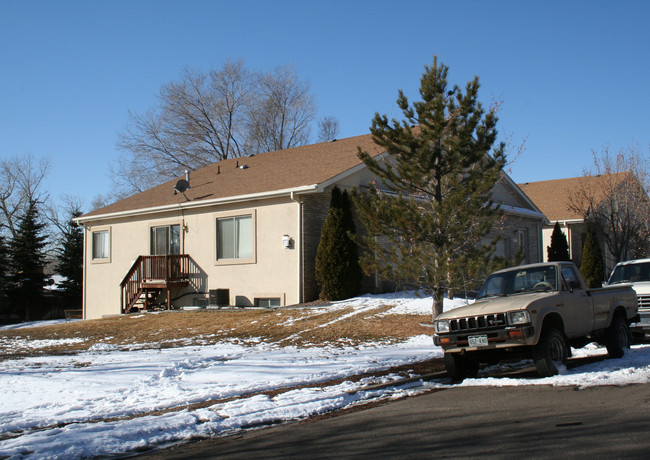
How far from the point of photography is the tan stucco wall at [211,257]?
818 inches

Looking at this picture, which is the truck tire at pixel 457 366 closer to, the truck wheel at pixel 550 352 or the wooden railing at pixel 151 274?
the truck wheel at pixel 550 352

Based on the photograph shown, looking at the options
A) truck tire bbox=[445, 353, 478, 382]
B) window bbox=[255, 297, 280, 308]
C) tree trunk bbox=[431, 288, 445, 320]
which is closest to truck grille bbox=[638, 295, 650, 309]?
tree trunk bbox=[431, 288, 445, 320]

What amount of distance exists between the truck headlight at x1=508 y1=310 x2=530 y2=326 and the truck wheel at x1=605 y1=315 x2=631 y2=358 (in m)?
2.56

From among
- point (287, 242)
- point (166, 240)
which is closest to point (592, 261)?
point (287, 242)

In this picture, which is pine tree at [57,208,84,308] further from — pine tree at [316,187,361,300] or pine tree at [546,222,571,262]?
pine tree at [546,222,571,262]

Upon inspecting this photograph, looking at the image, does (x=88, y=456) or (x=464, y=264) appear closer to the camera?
(x=88, y=456)

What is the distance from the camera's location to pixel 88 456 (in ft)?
19.8

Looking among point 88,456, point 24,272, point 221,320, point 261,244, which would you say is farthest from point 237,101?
point 88,456

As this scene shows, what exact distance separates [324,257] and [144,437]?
13.6 metres

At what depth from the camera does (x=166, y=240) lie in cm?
2478

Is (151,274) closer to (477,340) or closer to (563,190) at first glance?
(477,340)

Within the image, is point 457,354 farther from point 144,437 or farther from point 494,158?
point 494,158

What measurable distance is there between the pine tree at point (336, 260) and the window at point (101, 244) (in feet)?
37.3

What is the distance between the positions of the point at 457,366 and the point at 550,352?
51.5 inches
